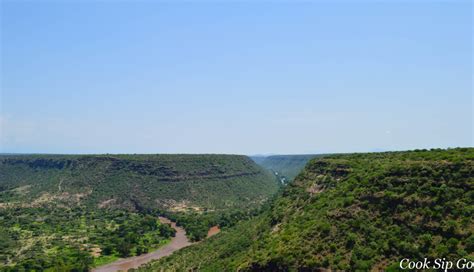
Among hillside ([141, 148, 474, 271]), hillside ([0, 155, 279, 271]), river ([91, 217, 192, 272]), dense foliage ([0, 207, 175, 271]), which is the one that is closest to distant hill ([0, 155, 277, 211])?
hillside ([0, 155, 279, 271])

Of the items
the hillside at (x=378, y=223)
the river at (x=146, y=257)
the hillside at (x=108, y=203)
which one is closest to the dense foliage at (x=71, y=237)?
the hillside at (x=108, y=203)

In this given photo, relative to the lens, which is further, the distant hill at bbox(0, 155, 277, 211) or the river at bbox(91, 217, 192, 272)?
the distant hill at bbox(0, 155, 277, 211)

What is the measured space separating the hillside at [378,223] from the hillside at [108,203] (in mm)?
45420

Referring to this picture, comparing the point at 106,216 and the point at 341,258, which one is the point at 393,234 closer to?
the point at 341,258

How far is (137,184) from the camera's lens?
6250 inches

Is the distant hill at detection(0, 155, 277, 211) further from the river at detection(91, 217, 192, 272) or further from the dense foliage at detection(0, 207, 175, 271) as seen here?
the river at detection(91, 217, 192, 272)

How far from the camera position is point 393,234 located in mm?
40469

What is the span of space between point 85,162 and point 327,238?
16038 centimetres

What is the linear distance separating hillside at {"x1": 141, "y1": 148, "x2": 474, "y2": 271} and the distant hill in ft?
307

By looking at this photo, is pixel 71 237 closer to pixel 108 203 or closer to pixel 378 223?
pixel 108 203

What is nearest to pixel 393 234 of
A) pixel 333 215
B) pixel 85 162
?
pixel 333 215

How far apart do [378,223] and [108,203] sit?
126754mm

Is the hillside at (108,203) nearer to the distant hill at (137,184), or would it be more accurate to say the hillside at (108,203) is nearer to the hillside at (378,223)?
the distant hill at (137,184)

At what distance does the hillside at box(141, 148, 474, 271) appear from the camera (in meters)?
37.6
